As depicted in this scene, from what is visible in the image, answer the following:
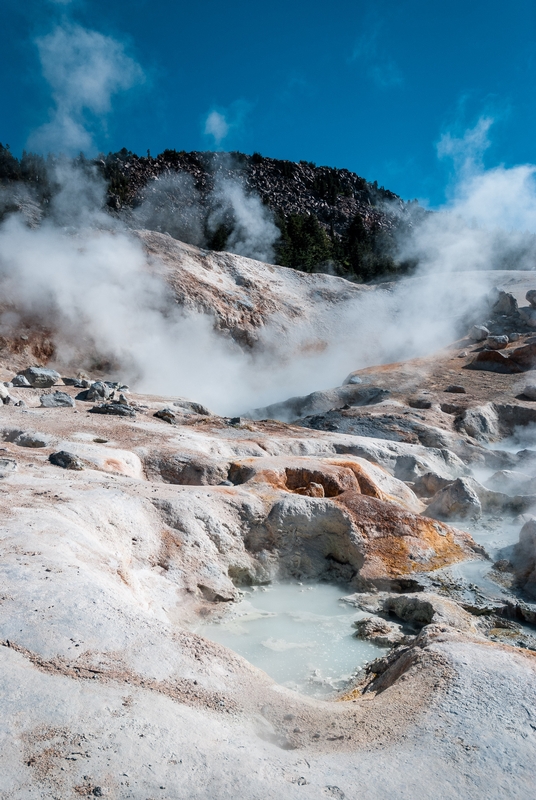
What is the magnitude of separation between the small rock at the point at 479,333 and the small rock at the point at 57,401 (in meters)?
21.3

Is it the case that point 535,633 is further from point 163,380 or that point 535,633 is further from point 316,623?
point 163,380

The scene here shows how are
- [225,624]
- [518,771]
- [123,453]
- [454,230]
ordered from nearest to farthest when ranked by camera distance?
[518,771], [225,624], [123,453], [454,230]

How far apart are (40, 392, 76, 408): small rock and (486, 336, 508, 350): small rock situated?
20.4 metres

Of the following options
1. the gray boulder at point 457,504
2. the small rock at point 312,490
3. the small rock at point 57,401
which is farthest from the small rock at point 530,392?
the small rock at point 57,401

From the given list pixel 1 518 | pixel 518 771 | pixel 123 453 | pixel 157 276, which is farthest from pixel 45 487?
pixel 157 276

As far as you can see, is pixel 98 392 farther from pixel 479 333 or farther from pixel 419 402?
pixel 479 333

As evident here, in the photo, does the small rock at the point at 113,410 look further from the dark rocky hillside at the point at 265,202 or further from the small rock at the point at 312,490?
the dark rocky hillside at the point at 265,202

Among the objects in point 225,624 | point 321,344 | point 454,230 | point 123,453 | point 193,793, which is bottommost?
point 225,624

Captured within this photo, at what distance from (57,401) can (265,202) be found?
4332 cm

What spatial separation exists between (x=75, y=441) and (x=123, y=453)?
93 centimetres

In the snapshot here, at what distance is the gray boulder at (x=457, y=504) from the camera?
11.2 m

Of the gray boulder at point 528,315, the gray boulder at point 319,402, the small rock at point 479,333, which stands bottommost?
the gray boulder at point 319,402

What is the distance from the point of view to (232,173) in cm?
6144

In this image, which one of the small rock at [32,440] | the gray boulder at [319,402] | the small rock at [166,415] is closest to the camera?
the small rock at [32,440]
